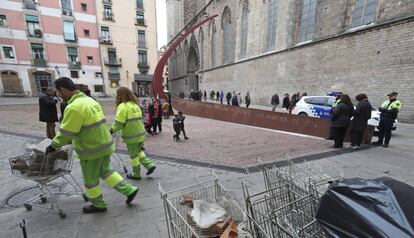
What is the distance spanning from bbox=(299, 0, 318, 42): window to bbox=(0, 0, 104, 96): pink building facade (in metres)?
29.5

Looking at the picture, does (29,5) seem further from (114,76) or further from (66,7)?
(114,76)

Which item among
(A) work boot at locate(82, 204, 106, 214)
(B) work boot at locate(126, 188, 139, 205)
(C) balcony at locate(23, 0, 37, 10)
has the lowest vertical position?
(A) work boot at locate(82, 204, 106, 214)

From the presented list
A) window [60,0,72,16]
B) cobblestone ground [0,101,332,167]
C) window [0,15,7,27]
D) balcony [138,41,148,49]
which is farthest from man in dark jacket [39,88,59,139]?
balcony [138,41,148,49]

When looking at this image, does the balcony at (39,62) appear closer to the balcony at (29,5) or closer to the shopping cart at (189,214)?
the balcony at (29,5)

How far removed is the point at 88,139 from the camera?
8.50 feet

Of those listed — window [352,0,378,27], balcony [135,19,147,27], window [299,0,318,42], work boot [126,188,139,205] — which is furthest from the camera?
balcony [135,19,147,27]

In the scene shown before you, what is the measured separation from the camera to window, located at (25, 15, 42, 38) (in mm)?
25797

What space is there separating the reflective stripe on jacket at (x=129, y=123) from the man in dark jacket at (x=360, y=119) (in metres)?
6.12

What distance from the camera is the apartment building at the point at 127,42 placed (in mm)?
32062

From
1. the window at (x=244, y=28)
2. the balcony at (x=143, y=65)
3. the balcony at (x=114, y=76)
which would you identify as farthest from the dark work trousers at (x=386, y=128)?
the balcony at (x=143, y=65)

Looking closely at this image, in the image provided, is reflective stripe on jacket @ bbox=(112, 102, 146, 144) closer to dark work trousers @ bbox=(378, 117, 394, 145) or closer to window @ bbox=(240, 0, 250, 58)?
dark work trousers @ bbox=(378, 117, 394, 145)

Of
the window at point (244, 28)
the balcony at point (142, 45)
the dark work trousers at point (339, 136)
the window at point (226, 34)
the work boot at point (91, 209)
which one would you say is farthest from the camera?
the balcony at point (142, 45)

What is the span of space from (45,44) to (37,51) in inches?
55.3

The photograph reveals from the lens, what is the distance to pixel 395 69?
10891 mm
